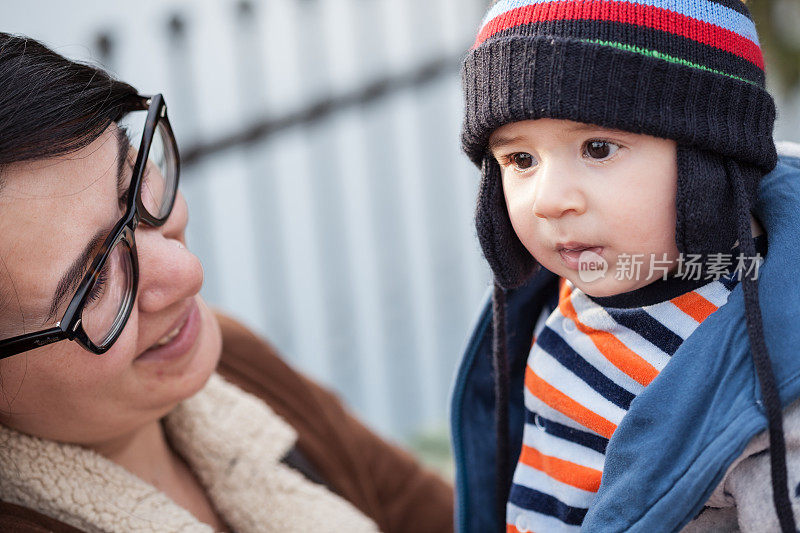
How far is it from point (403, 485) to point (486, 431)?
507 millimetres

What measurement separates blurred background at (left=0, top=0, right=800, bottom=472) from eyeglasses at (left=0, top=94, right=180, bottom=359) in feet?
6.25

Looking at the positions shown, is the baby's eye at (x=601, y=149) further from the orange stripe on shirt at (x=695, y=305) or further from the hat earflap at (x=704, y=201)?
the orange stripe on shirt at (x=695, y=305)

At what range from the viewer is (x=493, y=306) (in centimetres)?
157

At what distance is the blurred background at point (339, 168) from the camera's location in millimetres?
3648

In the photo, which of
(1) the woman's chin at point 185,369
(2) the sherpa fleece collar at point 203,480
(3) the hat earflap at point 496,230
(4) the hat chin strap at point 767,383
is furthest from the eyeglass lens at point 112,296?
(4) the hat chin strap at point 767,383

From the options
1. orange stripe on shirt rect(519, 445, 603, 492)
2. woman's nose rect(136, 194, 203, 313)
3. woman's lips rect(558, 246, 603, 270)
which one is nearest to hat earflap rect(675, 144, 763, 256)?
woman's lips rect(558, 246, 603, 270)

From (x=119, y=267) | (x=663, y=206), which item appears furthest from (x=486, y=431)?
(x=119, y=267)

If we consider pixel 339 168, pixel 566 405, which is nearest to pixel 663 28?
pixel 566 405

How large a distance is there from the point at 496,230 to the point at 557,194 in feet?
0.69

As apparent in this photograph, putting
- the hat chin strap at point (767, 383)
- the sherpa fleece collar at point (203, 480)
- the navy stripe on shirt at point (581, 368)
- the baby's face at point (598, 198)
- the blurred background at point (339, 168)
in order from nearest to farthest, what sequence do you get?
the hat chin strap at point (767, 383) → the baby's face at point (598, 198) → the navy stripe on shirt at point (581, 368) → the sherpa fleece collar at point (203, 480) → the blurred background at point (339, 168)

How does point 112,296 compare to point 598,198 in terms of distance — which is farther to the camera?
point 112,296

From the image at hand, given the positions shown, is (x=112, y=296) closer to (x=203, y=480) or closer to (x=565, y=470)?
(x=203, y=480)

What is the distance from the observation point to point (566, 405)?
137 centimetres

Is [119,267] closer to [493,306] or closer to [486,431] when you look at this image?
[493,306]
